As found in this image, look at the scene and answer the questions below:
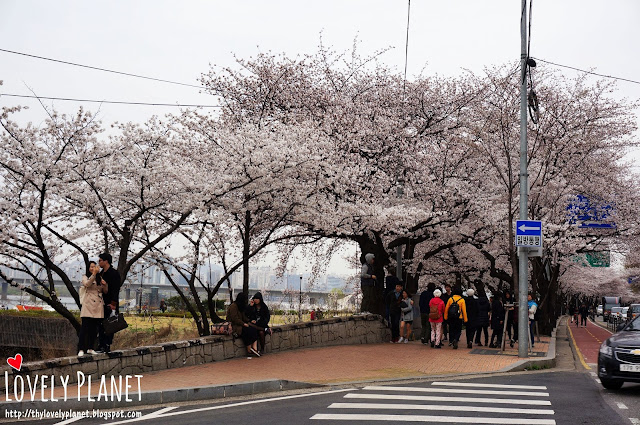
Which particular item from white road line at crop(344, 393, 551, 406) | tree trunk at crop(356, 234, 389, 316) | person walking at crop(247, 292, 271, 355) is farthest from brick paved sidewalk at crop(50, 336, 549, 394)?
tree trunk at crop(356, 234, 389, 316)

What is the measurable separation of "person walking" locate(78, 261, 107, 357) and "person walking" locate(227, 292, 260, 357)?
12.2 ft

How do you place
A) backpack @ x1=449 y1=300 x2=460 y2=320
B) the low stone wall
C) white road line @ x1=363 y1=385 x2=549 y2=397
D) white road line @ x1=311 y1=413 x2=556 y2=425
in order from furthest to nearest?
backpack @ x1=449 y1=300 x2=460 y2=320
white road line @ x1=363 y1=385 x2=549 y2=397
the low stone wall
white road line @ x1=311 y1=413 x2=556 y2=425

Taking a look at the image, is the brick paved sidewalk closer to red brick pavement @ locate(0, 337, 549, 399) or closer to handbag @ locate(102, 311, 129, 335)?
red brick pavement @ locate(0, 337, 549, 399)

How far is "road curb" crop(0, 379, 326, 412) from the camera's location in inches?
368

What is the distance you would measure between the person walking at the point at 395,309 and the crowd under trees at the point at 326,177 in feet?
5.30

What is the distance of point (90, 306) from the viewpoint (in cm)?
1209

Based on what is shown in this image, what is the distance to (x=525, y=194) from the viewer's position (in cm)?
1783

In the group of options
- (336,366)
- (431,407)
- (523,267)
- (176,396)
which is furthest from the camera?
(523,267)

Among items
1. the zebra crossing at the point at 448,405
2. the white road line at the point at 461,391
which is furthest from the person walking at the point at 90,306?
the white road line at the point at 461,391

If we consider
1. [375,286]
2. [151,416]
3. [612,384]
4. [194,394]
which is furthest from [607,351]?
[375,286]

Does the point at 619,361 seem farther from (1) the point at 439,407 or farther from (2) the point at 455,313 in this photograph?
(2) the point at 455,313

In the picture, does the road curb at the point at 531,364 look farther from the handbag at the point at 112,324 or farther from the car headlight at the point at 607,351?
the handbag at the point at 112,324

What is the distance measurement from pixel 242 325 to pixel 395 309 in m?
6.54

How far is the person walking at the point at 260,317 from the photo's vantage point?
15.9m
